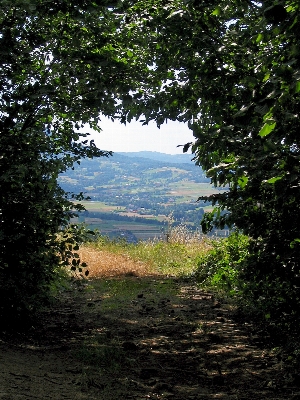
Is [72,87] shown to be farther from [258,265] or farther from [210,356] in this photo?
[210,356]

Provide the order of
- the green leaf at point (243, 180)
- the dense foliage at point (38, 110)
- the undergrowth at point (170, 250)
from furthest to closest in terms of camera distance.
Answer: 1. the undergrowth at point (170, 250)
2. the dense foliage at point (38, 110)
3. the green leaf at point (243, 180)

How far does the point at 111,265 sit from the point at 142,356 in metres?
6.20

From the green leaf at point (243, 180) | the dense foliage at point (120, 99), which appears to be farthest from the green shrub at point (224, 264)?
the green leaf at point (243, 180)

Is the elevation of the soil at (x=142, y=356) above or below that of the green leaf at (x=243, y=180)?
below

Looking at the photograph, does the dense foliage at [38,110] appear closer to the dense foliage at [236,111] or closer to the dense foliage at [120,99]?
the dense foliage at [120,99]

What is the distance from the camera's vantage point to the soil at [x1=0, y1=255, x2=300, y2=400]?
13.0ft

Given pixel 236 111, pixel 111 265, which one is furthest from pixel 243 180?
pixel 111 265

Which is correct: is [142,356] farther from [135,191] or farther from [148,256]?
[135,191]

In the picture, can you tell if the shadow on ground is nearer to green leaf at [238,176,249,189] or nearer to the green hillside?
green leaf at [238,176,249,189]

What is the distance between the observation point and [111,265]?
1123 cm

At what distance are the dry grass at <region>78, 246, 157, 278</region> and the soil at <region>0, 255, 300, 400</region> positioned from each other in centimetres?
284

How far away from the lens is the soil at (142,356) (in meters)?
3.95

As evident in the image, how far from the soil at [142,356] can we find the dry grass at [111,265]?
2842mm

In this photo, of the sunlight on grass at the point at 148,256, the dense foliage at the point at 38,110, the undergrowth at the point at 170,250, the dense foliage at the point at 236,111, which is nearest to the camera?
the dense foliage at the point at 236,111
